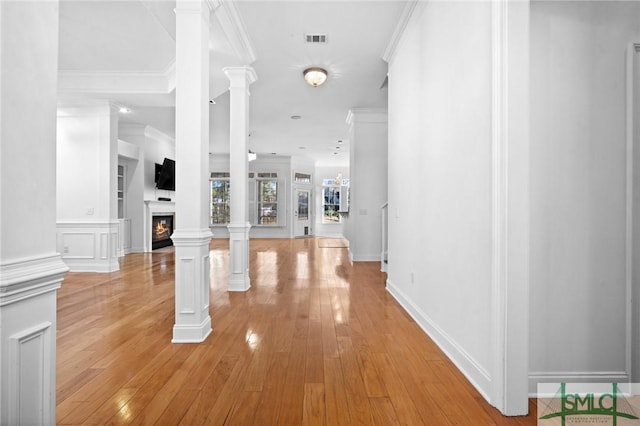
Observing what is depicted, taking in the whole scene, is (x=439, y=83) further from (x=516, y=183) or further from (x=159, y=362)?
(x=159, y=362)

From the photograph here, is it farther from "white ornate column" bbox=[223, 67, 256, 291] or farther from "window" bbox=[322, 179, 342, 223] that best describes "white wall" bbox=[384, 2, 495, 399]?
"window" bbox=[322, 179, 342, 223]

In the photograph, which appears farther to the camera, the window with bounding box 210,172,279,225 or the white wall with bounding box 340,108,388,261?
the window with bounding box 210,172,279,225

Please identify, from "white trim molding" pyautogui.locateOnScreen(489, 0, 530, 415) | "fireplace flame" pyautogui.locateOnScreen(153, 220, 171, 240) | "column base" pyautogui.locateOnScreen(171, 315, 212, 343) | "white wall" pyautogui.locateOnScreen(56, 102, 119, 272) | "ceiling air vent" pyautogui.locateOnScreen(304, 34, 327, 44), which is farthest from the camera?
"fireplace flame" pyautogui.locateOnScreen(153, 220, 171, 240)

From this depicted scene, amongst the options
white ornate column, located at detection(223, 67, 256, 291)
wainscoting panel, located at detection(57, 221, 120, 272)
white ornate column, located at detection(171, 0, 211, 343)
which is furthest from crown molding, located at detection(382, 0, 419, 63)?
wainscoting panel, located at detection(57, 221, 120, 272)

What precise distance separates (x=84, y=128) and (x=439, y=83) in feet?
19.6

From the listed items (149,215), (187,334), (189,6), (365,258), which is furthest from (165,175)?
(187,334)

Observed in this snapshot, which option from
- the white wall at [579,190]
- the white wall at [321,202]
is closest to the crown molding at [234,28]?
the white wall at [579,190]

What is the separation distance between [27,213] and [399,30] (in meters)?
3.75

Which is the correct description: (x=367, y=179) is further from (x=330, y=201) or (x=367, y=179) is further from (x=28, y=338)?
(x=330, y=201)

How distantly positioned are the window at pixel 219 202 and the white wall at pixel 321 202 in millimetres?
3660

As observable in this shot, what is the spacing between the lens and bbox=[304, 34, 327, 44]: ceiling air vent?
3887 millimetres

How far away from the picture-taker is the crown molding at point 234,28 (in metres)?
3.20

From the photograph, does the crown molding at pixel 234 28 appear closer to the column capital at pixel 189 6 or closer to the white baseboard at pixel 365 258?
the column capital at pixel 189 6

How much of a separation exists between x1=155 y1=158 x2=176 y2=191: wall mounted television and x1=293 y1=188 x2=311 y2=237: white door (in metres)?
4.84
